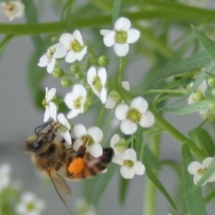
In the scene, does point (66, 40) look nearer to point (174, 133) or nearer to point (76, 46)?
point (76, 46)

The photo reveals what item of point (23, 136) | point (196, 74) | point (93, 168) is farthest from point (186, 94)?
point (23, 136)

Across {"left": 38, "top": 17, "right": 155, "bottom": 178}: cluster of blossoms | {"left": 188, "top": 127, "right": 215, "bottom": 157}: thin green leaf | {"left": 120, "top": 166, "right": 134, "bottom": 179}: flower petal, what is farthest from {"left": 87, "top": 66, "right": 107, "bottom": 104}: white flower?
{"left": 188, "top": 127, "right": 215, "bottom": 157}: thin green leaf

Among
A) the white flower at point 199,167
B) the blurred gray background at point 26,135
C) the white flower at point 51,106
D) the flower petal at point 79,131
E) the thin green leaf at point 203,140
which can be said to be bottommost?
the blurred gray background at point 26,135

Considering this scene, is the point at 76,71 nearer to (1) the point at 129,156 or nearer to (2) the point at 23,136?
(1) the point at 129,156

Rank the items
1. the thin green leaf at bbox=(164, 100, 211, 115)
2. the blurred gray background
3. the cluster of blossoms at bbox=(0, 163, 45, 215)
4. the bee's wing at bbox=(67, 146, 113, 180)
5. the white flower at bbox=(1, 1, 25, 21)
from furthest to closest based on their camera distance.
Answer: the blurred gray background → the cluster of blossoms at bbox=(0, 163, 45, 215) → the white flower at bbox=(1, 1, 25, 21) → the bee's wing at bbox=(67, 146, 113, 180) → the thin green leaf at bbox=(164, 100, 211, 115)

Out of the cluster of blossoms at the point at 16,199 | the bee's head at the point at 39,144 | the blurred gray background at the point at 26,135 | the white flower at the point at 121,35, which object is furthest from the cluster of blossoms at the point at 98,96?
the blurred gray background at the point at 26,135

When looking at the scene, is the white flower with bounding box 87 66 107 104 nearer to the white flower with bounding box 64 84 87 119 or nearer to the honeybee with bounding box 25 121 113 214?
the white flower with bounding box 64 84 87 119

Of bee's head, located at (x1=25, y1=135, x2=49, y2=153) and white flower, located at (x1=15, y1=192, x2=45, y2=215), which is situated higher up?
bee's head, located at (x1=25, y1=135, x2=49, y2=153)

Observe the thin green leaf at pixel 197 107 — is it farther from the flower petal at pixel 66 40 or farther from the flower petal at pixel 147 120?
the flower petal at pixel 66 40
